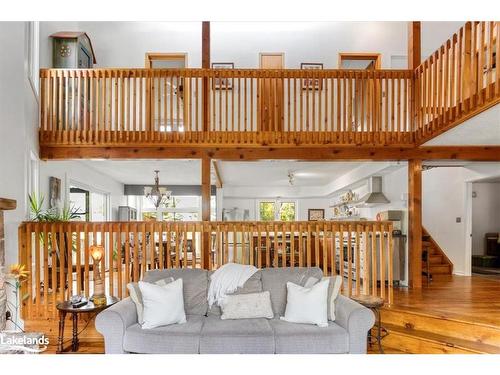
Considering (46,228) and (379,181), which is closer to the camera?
(46,228)

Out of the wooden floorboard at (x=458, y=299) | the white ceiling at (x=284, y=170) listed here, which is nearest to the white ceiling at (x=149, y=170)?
the white ceiling at (x=284, y=170)

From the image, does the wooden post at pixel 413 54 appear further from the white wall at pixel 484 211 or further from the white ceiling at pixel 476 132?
the white wall at pixel 484 211

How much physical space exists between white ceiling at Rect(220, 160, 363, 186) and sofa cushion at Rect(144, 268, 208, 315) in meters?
3.70

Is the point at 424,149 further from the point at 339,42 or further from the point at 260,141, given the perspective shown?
the point at 339,42

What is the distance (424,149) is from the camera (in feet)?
20.8

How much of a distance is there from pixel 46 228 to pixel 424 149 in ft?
17.9

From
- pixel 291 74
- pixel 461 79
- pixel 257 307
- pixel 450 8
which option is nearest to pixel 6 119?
pixel 257 307

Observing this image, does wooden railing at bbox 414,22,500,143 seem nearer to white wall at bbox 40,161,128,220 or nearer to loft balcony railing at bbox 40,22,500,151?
loft balcony railing at bbox 40,22,500,151

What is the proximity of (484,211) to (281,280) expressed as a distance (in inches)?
282

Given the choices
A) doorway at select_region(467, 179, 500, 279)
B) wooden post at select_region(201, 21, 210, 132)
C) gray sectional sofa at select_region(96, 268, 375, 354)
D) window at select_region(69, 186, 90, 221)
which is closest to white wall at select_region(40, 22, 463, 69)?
wooden post at select_region(201, 21, 210, 132)

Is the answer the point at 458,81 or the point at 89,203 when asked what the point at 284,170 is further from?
the point at 458,81

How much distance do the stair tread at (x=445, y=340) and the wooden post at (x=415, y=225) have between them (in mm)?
1595

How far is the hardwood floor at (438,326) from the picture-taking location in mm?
4285

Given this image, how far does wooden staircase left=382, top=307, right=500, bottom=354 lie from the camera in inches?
166
